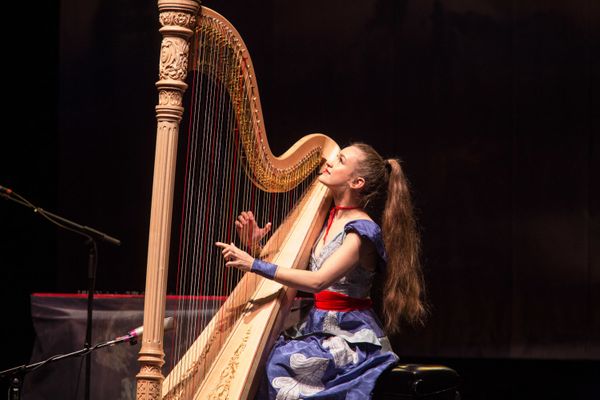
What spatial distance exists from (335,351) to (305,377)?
0.15 m

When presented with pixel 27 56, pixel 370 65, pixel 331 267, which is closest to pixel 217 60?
pixel 331 267

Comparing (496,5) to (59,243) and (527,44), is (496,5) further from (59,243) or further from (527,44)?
(59,243)

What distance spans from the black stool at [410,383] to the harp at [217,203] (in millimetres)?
417

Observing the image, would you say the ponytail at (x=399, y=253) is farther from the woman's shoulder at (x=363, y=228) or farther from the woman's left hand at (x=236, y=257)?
the woman's left hand at (x=236, y=257)

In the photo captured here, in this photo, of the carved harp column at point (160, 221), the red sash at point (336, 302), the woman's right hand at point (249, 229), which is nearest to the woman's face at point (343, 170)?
the woman's right hand at point (249, 229)

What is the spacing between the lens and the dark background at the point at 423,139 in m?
4.59

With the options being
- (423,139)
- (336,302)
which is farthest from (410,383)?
(423,139)

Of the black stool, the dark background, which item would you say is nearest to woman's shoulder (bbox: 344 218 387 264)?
the black stool

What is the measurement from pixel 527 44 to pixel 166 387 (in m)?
3.02

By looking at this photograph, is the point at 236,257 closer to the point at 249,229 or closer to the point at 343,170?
the point at 249,229

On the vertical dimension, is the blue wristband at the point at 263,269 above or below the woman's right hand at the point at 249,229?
below

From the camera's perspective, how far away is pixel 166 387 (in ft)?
8.37

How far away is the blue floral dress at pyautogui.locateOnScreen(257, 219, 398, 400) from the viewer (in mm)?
2891

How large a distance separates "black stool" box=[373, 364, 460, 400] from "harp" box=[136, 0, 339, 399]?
1.37 feet
